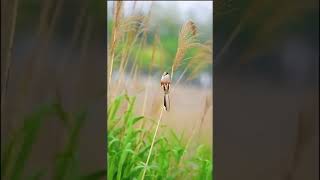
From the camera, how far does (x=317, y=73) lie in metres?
1.29

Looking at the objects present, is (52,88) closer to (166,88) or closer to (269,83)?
(166,88)

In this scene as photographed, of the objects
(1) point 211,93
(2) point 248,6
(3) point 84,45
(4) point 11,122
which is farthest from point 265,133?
(4) point 11,122

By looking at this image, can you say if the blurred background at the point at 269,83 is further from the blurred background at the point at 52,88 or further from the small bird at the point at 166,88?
the blurred background at the point at 52,88

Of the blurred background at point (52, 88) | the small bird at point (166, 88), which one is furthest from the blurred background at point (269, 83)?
the blurred background at point (52, 88)

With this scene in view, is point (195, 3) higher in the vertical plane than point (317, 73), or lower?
higher

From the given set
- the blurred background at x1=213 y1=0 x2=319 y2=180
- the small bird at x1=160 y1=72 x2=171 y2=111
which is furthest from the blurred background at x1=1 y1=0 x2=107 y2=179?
the blurred background at x1=213 y1=0 x2=319 y2=180

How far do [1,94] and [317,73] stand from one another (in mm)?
858

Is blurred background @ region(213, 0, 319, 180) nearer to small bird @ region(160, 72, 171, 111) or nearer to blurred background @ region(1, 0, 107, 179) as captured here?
small bird @ region(160, 72, 171, 111)

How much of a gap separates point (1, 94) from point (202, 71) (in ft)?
1.80

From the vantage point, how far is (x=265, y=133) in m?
1.32

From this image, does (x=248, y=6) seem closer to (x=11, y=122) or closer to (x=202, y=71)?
(x=202, y=71)

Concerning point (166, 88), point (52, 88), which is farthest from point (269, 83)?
point (52, 88)

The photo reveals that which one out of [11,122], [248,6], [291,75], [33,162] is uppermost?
[248,6]

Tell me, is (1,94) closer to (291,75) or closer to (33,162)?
(33,162)
